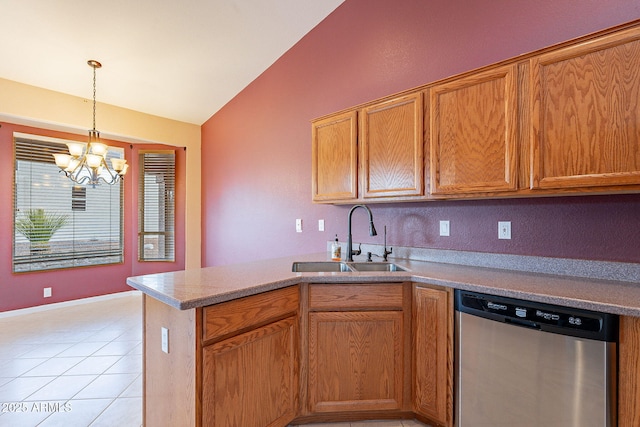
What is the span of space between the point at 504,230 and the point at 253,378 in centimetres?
179

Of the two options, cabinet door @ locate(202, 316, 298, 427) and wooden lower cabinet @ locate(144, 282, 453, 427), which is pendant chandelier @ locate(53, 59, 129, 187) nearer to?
wooden lower cabinet @ locate(144, 282, 453, 427)

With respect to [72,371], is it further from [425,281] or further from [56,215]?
[425,281]

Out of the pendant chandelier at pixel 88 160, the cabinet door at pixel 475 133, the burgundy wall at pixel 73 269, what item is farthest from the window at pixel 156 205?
the cabinet door at pixel 475 133

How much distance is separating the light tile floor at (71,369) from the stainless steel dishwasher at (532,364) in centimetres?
205

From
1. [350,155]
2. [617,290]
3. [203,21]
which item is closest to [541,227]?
[617,290]

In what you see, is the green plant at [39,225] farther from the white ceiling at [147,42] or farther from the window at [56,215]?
the white ceiling at [147,42]

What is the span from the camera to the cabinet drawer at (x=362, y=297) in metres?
1.77

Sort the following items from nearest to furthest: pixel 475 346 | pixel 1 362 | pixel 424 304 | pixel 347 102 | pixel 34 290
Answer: pixel 475 346 → pixel 424 304 → pixel 1 362 → pixel 347 102 → pixel 34 290

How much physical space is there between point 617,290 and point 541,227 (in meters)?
0.53

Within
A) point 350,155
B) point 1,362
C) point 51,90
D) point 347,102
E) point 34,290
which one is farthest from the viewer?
point 34,290

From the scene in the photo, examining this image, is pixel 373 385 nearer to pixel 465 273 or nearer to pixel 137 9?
pixel 465 273

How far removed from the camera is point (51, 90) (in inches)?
133

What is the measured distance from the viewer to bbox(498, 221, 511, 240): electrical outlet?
1920 mm

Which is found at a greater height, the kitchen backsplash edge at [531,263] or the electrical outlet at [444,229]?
the electrical outlet at [444,229]
